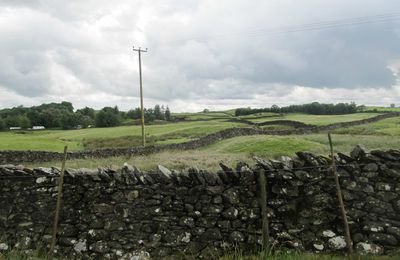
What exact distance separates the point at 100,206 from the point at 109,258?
3.67 ft

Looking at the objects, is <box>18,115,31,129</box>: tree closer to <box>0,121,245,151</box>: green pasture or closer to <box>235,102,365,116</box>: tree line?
<box>0,121,245,151</box>: green pasture

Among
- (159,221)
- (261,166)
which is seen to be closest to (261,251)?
(261,166)

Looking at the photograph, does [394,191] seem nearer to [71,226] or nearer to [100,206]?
[100,206]

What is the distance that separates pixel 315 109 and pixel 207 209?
441 ft

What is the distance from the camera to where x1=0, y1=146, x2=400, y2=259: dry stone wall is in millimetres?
7090

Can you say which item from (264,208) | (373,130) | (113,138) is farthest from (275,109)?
(264,208)

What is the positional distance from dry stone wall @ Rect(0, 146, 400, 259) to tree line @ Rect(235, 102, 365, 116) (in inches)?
5115

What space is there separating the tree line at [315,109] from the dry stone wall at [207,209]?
12993cm

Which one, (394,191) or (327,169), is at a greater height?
(327,169)

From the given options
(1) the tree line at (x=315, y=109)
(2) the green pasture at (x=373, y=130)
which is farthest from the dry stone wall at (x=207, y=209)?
(1) the tree line at (x=315, y=109)

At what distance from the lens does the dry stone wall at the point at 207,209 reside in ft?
23.3

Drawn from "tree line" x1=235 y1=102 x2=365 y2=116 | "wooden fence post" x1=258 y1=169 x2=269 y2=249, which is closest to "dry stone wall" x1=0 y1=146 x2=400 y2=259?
"wooden fence post" x1=258 y1=169 x2=269 y2=249

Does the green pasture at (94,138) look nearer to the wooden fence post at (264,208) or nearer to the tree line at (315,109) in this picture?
the wooden fence post at (264,208)

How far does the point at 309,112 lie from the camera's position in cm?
13538
